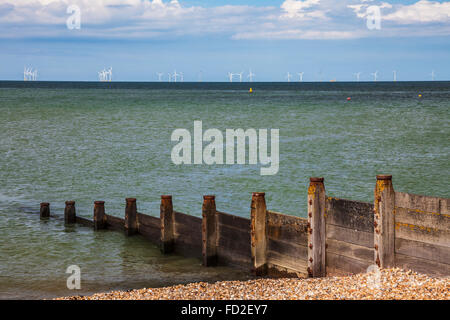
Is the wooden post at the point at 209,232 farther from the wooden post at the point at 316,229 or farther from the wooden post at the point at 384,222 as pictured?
the wooden post at the point at 384,222

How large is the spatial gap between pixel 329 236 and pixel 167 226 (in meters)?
5.87

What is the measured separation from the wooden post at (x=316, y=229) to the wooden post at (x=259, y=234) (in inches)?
58.0

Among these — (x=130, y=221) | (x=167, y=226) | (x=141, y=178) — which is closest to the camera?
(x=167, y=226)

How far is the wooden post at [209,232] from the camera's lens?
49.2 feet

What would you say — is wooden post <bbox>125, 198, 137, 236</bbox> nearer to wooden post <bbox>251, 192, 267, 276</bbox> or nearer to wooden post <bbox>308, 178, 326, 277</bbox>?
wooden post <bbox>251, 192, 267, 276</bbox>

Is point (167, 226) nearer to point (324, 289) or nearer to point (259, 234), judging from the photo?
point (259, 234)

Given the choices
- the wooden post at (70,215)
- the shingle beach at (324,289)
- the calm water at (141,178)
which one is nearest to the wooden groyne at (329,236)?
the shingle beach at (324,289)

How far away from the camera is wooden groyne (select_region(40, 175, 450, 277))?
1079 centimetres

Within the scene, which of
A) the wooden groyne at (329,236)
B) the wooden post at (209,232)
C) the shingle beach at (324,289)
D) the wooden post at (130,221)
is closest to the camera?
the shingle beach at (324,289)

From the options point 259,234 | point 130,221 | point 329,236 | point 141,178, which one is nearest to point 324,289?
point 329,236

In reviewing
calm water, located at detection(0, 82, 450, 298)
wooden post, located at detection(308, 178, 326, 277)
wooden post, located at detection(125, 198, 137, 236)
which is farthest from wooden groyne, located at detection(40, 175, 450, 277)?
wooden post, located at detection(125, 198, 137, 236)

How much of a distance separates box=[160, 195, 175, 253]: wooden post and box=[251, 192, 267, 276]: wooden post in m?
3.56

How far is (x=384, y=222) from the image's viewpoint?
36.7ft
